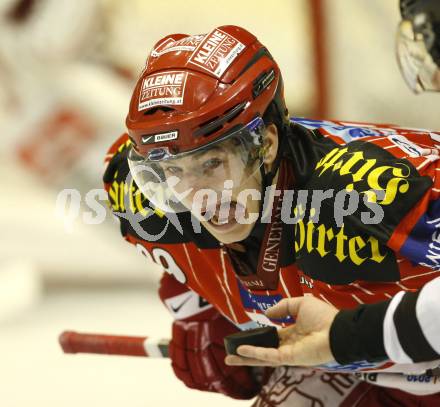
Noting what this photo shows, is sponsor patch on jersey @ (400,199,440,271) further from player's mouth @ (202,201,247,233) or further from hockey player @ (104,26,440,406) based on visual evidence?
player's mouth @ (202,201,247,233)

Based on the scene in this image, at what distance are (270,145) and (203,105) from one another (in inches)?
5.4

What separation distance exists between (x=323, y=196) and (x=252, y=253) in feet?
0.77

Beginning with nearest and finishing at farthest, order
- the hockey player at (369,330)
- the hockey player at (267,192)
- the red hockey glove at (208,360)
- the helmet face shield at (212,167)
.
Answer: the hockey player at (369,330) < the hockey player at (267,192) < the helmet face shield at (212,167) < the red hockey glove at (208,360)

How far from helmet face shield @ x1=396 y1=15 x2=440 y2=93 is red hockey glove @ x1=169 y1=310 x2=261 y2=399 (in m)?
0.59

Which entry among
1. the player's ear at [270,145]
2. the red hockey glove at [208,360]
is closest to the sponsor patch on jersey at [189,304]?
the red hockey glove at [208,360]

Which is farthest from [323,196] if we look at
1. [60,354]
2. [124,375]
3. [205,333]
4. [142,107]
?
[60,354]

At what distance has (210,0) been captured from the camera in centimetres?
314

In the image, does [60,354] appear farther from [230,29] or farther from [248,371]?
[230,29]

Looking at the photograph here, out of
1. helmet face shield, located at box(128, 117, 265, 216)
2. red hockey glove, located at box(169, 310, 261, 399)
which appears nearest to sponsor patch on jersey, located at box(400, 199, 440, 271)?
helmet face shield, located at box(128, 117, 265, 216)

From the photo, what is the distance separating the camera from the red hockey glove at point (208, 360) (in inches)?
70.3

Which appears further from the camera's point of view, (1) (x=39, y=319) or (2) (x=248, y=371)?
(1) (x=39, y=319)

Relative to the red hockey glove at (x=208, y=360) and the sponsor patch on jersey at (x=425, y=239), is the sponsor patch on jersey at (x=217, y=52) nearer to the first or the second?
the sponsor patch on jersey at (x=425, y=239)

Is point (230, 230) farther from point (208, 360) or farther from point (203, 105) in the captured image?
point (208, 360)

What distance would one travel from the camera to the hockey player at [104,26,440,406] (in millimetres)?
1272
